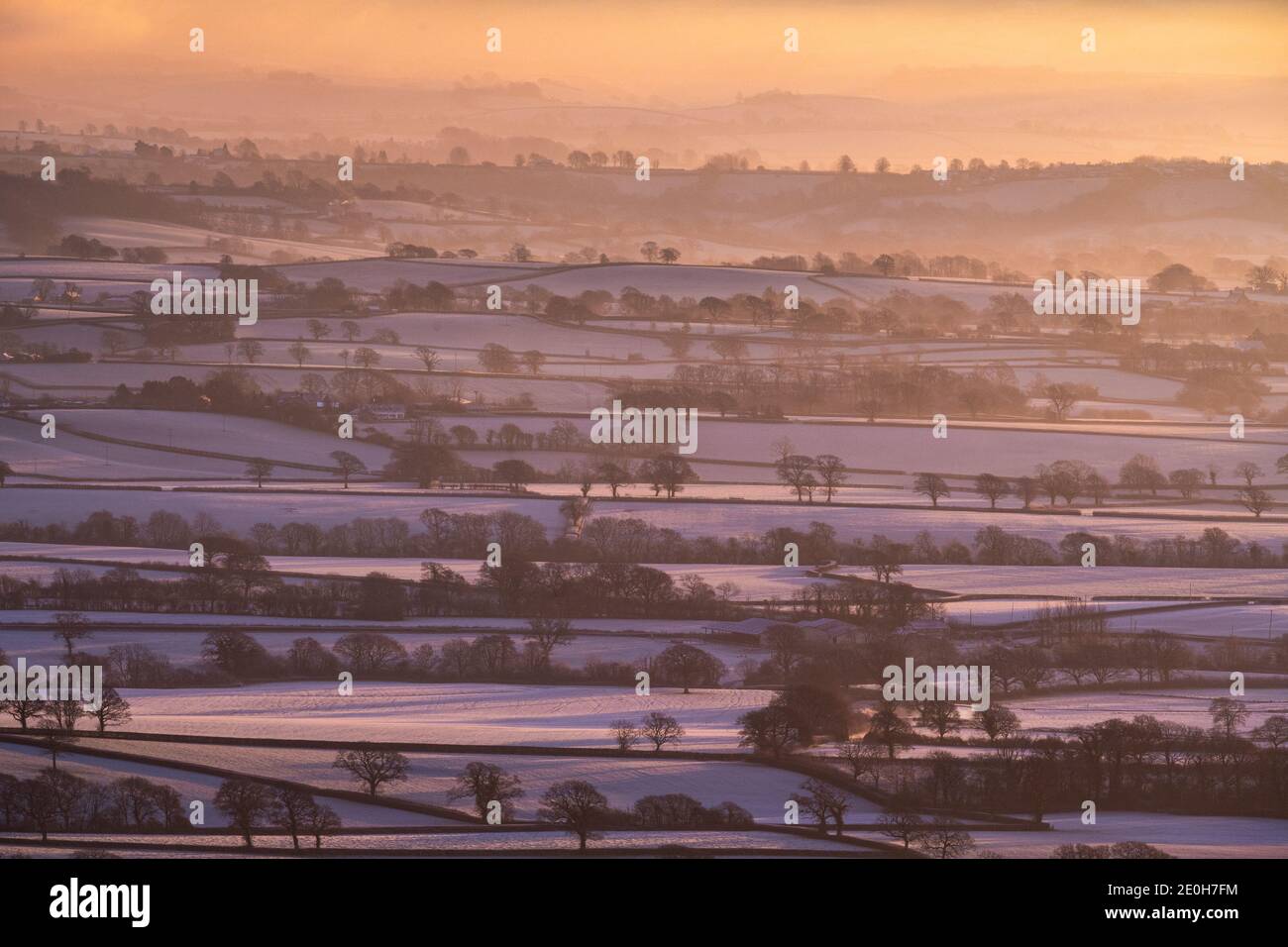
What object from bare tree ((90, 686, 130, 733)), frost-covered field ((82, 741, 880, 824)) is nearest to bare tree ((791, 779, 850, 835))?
frost-covered field ((82, 741, 880, 824))

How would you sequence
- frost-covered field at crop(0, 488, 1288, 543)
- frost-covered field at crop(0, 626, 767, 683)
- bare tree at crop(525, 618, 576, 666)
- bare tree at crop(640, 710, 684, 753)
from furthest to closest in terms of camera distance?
1. frost-covered field at crop(0, 488, 1288, 543)
2. bare tree at crop(525, 618, 576, 666)
3. frost-covered field at crop(0, 626, 767, 683)
4. bare tree at crop(640, 710, 684, 753)

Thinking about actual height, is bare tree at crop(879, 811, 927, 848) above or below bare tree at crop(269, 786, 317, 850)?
below

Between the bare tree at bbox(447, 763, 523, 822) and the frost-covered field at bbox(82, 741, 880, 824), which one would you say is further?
the frost-covered field at bbox(82, 741, 880, 824)

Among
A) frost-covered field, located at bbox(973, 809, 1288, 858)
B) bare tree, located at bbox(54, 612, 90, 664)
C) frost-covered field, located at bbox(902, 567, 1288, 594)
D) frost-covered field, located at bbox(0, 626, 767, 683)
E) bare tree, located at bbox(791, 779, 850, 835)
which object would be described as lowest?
frost-covered field, located at bbox(973, 809, 1288, 858)

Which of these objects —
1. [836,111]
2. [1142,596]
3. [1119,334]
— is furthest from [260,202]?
[1142,596]

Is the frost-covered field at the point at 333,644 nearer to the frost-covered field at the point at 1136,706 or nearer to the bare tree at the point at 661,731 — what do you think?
the bare tree at the point at 661,731

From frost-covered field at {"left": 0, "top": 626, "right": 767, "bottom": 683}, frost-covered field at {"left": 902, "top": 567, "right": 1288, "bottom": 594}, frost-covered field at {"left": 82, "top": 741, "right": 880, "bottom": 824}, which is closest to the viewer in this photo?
frost-covered field at {"left": 82, "top": 741, "right": 880, "bottom": 824}

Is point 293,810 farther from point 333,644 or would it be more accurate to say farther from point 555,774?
point 333,644

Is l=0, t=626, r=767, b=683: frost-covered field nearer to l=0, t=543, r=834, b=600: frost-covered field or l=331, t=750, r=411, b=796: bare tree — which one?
l=0, t=543, r=834, b=600: frost-covered field
